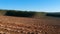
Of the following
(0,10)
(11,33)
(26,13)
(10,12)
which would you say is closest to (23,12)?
(26,13)

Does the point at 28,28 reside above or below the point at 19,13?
above

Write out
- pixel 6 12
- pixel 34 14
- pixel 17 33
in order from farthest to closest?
pixel 6 12 < pixel 34 14 < pixel 17 33

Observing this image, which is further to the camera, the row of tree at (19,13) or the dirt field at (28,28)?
the row of tree at (19,13)

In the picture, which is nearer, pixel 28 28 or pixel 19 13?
pixel 28 28

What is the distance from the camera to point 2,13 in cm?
3362

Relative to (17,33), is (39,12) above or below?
below

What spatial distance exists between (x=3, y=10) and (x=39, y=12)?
761 centimetres

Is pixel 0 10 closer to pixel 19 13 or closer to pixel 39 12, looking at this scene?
pixel 19 13

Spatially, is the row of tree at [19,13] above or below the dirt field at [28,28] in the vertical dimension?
below

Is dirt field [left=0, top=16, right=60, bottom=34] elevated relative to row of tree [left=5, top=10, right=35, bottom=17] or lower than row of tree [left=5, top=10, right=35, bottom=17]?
elevated

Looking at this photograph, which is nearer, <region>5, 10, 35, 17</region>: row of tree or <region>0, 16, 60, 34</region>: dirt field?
<region>0, 16, 60, 34</region>: dirt field

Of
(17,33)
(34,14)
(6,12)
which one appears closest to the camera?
(17,33)

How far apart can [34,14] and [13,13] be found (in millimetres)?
4545

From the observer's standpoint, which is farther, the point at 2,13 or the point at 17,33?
the point at 2,13
